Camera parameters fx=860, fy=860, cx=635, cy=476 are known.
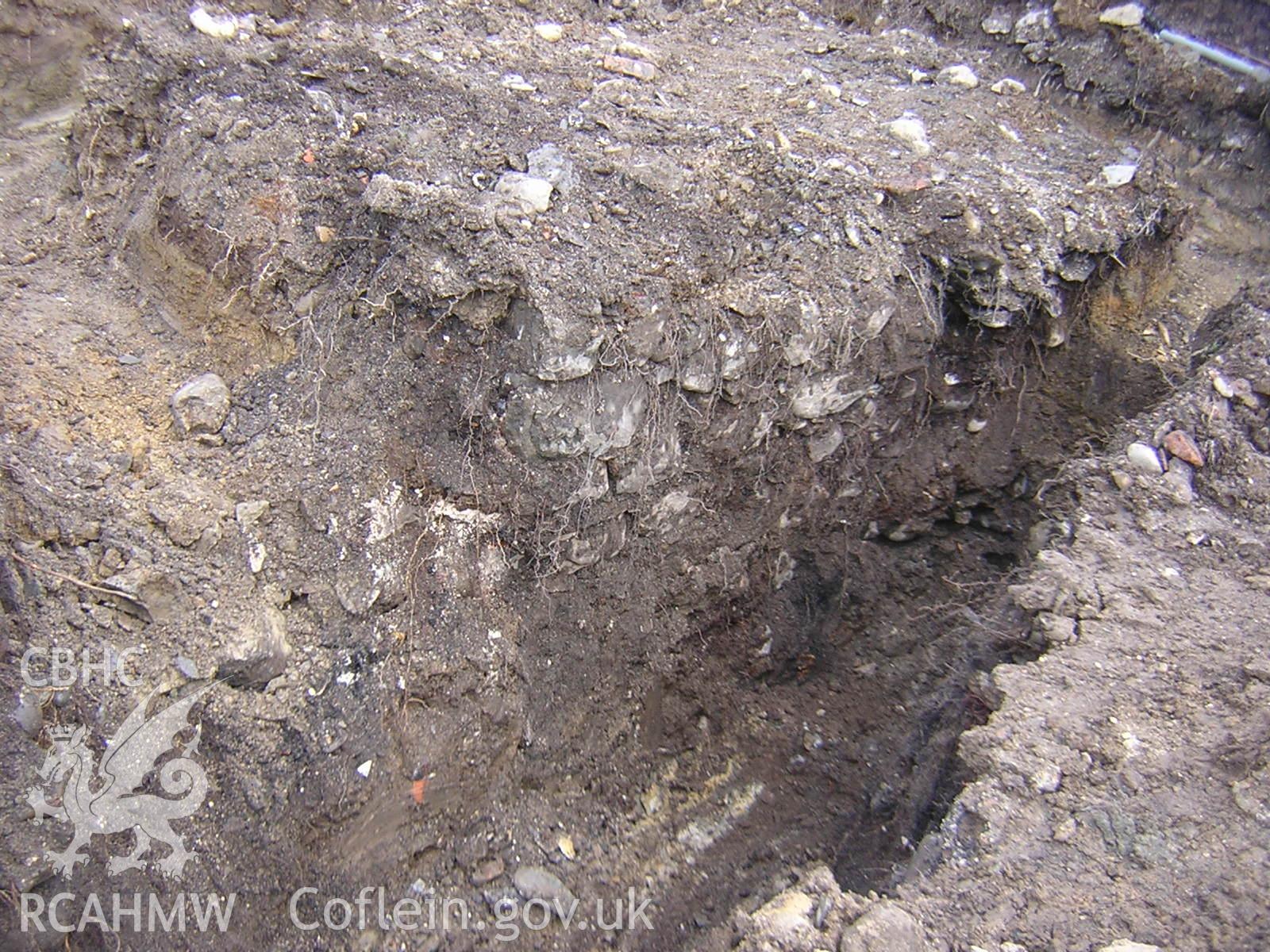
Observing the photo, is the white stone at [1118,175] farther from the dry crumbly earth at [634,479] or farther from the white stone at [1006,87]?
the white stone at [1006,87]

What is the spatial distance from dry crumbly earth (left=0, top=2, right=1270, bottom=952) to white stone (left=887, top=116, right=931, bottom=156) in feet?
0.06

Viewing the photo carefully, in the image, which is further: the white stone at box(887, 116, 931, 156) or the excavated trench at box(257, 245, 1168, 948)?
the white stone at box(887, 116, 931, 156)

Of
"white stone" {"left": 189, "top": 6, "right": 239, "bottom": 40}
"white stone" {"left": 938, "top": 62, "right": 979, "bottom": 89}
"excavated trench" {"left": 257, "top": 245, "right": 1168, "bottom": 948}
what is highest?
"white stone" {"left": 938, "top": 62, "right": 979, "bottom": 89}

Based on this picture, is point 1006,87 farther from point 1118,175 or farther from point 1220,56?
point 1220,56

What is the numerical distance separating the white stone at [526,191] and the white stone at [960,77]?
180 centimetres

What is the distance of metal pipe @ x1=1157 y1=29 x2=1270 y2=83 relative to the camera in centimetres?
331

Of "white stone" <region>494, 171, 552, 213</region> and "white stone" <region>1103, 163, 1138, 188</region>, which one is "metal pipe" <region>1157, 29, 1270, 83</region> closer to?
"white stone" <region>1103, 163, 1138, 188</region>

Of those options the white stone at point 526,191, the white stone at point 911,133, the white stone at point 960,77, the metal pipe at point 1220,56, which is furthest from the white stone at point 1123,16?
the white stone at point 526,191

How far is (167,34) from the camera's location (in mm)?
2621

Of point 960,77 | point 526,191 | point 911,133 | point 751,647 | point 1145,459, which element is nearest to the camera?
point 526,191

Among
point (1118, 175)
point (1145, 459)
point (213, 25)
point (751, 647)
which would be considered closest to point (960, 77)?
point (1118, 175)

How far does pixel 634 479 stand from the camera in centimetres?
266

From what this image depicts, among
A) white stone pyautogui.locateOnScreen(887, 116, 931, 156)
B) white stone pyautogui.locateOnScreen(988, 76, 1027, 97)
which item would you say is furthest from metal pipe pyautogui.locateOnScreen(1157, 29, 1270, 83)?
white stone pyautogui.locateOnScreen(887, 116, 931, 156)

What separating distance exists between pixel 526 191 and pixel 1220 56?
2852mm
